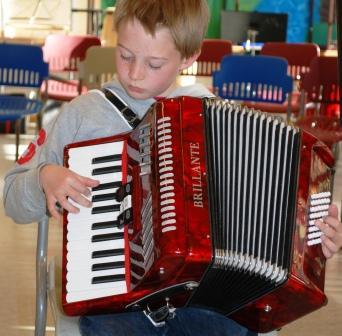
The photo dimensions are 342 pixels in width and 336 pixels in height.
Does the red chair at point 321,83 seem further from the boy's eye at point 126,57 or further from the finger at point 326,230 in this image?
the finger at point 326,230

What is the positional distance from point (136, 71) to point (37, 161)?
31cm

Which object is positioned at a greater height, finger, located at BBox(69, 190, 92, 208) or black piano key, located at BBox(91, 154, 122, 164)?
black piano key, located at BBox(91, 154, 122, 164)

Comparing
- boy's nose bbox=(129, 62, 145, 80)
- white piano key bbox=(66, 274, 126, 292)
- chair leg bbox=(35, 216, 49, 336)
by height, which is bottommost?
chair leg bbox=(35, 216, 49, 336)

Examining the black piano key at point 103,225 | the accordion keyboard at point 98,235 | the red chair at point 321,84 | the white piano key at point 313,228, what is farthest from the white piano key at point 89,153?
the red chair at point 321,84

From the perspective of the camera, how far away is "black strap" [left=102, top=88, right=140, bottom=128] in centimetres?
187

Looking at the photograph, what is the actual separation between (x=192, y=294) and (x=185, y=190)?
0.22 m

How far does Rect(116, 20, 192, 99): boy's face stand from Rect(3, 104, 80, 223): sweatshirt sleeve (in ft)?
0.53

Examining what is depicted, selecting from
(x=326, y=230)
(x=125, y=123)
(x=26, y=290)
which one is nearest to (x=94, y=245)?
(x=125, y=123)

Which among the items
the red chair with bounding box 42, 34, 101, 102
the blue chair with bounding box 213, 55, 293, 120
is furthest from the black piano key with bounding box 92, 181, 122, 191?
the red chair with bounding box 42, 34, 101, 102

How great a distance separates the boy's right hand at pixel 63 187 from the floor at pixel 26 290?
4.54ft

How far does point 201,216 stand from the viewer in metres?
1.59

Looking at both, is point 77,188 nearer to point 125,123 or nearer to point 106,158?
point 106,158

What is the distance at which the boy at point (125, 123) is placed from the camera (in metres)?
1.75

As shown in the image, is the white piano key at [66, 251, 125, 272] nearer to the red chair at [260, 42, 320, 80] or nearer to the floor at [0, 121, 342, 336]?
the floor at [0, 121, 342, 336]
